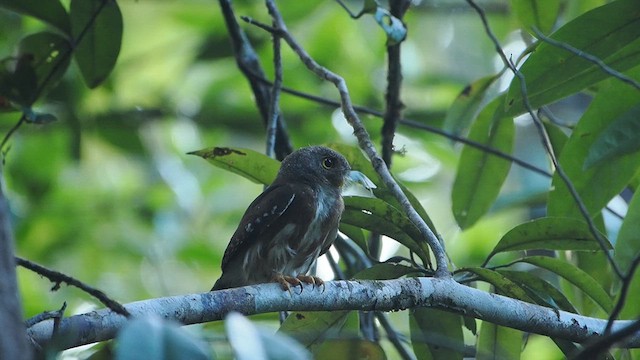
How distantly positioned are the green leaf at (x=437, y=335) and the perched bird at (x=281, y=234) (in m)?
0.61

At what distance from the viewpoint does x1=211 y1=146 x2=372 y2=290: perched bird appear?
438 centimetres

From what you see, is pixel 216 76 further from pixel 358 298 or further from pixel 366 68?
pixel 358 298

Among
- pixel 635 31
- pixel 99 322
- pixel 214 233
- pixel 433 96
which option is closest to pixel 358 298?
pixel 99 322

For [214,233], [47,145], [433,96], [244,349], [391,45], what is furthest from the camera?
[214,233]

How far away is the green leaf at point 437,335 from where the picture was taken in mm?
3900

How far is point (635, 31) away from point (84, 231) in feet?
15.9

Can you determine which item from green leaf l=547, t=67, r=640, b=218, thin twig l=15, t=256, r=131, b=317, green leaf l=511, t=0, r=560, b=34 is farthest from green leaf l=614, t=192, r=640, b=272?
thin twig l=15, t=256, r=131, b=317

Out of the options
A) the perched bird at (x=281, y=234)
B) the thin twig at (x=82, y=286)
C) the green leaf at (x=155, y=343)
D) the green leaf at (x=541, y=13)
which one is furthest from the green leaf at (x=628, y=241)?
the green leaf at (x=155, y=343)

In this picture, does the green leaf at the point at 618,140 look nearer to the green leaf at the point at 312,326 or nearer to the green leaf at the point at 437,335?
the green leaf at the point at 437,335

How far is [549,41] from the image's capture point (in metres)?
3.58

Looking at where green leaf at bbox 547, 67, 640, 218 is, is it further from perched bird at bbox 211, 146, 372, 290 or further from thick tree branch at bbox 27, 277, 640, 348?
perched bird at bbox 211, 146, 372, 290

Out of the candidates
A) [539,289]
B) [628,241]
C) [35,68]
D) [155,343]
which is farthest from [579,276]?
[35,68]

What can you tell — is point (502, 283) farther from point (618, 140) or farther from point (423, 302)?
point (618, 140)

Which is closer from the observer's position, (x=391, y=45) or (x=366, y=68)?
(x=391, y=45)
